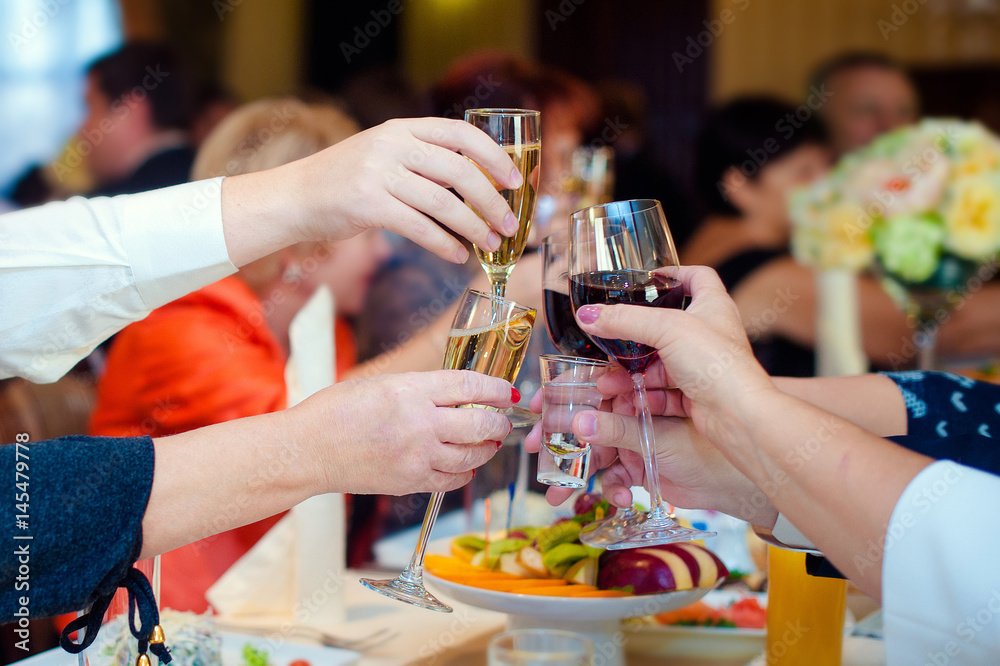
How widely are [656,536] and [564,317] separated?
12.5 inches

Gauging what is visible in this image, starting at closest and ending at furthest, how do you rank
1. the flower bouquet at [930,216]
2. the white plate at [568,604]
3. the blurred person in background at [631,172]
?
1. the white plate at [568,604]
2. the flower bouquet at [930,216]
3. the blurred person in background at [631,172]

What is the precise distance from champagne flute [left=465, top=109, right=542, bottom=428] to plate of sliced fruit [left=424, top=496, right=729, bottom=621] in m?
0.39

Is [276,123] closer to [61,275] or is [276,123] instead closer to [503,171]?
[61,275]

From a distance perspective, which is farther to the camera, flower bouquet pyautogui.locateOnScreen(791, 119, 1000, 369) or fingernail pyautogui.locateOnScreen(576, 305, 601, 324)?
flower bouquet pyautogui.locateOnScreen(791, 119, 1000, 369)

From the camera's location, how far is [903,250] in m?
2.18

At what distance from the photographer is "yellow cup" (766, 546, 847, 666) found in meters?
1.08

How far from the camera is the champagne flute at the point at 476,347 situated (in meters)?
0.97

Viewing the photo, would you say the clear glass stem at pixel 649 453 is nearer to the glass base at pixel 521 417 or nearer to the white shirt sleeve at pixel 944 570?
the glass base at pixel 521 417

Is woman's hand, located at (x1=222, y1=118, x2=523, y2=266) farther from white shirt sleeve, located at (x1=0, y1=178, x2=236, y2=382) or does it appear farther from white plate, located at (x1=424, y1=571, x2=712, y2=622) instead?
white plate, located at (x1=424, y1=571, x2=712, y2=622)

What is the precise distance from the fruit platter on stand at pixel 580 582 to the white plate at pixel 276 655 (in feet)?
0.51

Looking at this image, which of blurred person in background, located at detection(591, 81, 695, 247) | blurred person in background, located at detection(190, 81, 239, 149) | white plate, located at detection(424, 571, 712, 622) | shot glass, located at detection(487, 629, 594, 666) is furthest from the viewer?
blurred person in background, located at detection(190, 81, 239, 149)

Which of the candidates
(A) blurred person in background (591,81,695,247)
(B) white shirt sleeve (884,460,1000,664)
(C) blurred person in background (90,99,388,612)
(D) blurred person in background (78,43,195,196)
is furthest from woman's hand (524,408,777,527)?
(D) blurred person in background (78,43,195,196)

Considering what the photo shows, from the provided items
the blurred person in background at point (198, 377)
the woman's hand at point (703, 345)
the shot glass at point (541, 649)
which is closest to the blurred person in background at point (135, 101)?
the blurred person in background at point (198, 377)

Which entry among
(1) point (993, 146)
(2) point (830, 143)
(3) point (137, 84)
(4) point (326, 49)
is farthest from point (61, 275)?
(4) point (326, 49)
